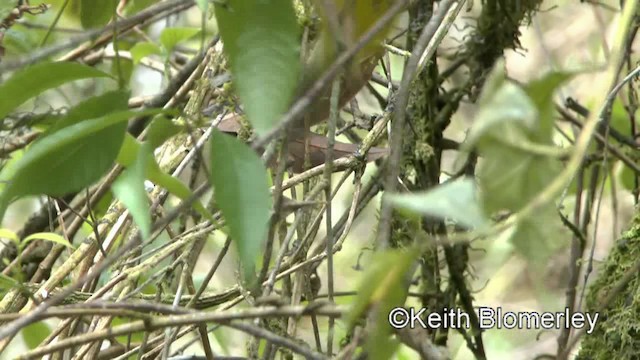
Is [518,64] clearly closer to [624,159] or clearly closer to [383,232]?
[624,159]

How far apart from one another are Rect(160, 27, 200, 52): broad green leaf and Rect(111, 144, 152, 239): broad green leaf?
645 millimetres

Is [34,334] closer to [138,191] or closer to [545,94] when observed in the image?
[138,191]

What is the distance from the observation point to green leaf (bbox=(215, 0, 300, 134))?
1.48 ft

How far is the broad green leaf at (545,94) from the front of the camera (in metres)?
0.40

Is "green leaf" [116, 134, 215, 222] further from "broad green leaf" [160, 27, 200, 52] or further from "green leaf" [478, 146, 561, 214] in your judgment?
"broad green leaf" [160, 27, 200, 52]

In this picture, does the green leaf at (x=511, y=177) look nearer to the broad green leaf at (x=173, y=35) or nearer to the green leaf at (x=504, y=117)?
the green leaf at (x=504, y=117)

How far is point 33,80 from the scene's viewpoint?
54 centimetres

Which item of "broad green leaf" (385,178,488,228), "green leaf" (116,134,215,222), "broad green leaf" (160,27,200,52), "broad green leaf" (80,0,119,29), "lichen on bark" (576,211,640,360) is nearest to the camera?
"broad green leaf" (385,178,488,228)

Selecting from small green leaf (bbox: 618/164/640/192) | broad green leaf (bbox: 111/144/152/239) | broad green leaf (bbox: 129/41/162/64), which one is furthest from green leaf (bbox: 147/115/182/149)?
small green leaf (bbox: 618/164/640/192)

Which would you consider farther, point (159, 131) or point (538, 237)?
point (159, 131)

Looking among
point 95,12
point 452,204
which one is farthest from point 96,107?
point 452,204

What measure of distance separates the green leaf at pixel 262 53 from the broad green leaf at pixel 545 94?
14 cm

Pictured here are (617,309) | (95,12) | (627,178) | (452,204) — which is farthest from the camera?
(627,178)

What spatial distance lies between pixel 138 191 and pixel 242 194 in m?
0.09
